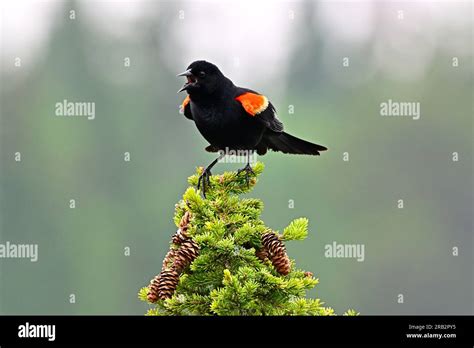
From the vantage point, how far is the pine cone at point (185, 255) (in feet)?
8.55

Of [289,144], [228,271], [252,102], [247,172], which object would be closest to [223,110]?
[252,102]

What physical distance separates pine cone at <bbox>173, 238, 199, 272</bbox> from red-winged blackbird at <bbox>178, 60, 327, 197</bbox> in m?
1.55

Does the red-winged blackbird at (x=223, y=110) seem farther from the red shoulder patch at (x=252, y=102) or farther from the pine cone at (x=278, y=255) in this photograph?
the pine cone at (x=278, y=255)

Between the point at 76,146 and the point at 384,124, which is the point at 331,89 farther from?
the point at 76,146

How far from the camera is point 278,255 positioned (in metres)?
2.65

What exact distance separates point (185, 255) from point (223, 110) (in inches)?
69.2

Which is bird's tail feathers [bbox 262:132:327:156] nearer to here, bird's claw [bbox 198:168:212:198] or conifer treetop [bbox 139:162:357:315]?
bird's claw [bbox 198:168:212:198]

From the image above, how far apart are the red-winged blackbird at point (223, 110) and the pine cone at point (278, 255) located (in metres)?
1.52

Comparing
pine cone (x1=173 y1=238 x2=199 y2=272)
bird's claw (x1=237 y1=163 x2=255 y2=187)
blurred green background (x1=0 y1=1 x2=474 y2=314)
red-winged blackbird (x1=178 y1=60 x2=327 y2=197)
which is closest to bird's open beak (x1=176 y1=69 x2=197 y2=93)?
red-winged blackbird (x1=178 y1=60 x2=327 y2=197)

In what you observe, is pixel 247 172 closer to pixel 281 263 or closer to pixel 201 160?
pixel 281 263

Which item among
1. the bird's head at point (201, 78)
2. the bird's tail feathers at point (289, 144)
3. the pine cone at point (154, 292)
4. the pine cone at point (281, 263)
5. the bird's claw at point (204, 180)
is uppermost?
the bird's head at point (201, 78)

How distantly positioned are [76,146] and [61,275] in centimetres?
516

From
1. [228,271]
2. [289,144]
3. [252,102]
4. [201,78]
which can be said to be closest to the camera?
[228,271]

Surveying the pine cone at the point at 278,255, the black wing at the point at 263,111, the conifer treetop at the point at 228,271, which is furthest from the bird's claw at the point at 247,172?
the black wing at the point at 263,111
